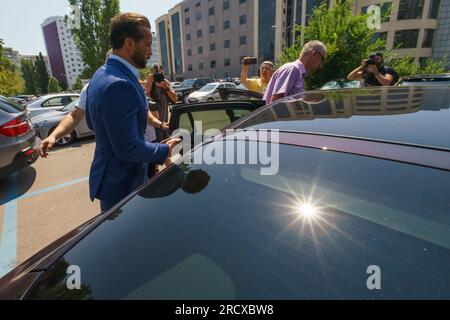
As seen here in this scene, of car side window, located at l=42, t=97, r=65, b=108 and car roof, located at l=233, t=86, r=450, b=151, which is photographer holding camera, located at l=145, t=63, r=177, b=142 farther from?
car side window, located at l=42, t=97, r=65, b=108

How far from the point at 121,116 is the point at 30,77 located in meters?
85.9

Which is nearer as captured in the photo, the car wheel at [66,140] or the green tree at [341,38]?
the car wheel at [66,140]

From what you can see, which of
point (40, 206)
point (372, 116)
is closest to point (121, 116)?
point (372, 116)

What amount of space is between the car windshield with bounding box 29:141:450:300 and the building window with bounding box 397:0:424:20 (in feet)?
125

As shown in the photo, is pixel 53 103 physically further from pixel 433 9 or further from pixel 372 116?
pixel 433 9

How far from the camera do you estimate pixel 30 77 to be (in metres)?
68.6

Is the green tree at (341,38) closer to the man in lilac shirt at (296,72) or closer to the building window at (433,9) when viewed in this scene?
the man in lilac shirt at (296,72)

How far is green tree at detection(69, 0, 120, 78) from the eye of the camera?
76.2ft

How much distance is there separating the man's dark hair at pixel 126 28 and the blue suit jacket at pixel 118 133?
141mm

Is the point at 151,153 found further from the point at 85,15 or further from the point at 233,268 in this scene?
the point at 85,15

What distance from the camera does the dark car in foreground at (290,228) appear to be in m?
0.72

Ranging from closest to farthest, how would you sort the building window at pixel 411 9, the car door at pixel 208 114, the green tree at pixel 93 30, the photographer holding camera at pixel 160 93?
the car door at pixel 208 114 → the photographer holding camera at pixel 160 93 → the green tree at pixel 93 30 → the building window at pixel 411 9

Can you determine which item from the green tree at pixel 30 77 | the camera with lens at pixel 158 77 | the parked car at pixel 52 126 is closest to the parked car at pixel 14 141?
the camera with lens at pixel 158 77

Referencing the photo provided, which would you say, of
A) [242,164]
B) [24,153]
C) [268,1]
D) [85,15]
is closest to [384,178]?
[242,164]
